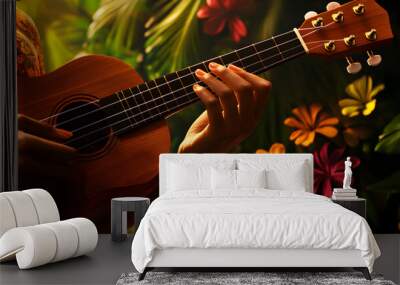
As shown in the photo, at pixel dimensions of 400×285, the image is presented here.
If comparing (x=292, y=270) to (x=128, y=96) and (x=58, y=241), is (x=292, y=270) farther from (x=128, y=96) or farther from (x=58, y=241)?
(x=128, y=96)

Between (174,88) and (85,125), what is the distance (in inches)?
38.1

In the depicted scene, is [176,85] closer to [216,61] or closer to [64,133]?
[216,61]

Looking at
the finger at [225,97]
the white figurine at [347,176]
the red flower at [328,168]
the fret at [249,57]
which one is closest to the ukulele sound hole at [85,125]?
the finger at [225,97]

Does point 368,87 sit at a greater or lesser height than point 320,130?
greater

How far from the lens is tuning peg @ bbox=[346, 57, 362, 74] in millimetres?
6495

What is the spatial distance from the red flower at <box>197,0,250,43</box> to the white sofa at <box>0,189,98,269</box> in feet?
7.89

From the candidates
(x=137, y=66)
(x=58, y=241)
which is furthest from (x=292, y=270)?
(x=137, y=66)

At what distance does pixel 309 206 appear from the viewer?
15.6 ft

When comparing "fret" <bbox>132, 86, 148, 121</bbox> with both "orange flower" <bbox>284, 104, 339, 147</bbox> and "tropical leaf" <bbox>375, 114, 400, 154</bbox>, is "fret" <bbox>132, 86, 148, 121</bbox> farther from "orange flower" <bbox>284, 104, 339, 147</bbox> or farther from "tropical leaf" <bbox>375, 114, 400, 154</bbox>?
"tropical leaf" <bbox>375, 114, 400, 154</bbox>

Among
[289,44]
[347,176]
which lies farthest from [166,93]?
[347,176]

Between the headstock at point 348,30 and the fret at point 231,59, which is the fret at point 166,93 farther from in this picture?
the headstock at point 348,30

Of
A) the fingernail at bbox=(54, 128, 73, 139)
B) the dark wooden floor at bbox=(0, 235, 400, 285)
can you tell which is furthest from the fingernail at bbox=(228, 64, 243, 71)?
the dark wooden floor at bbox=(0, 235, 400, 285)

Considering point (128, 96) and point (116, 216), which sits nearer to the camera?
point (116, 216)

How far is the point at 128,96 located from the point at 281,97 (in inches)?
60.7
